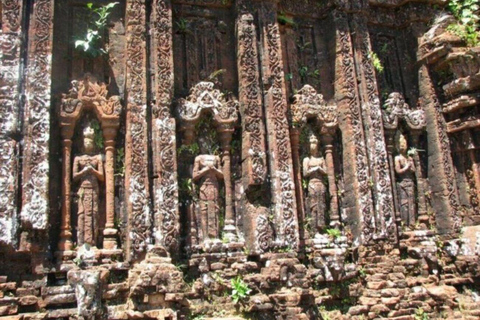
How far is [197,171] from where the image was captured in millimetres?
9820

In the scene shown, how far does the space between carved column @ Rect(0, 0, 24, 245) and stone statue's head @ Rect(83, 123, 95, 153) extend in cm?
120

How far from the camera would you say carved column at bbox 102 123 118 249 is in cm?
895

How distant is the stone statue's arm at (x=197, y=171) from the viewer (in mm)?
9758

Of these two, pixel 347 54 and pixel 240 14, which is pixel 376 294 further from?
pixel 240 14

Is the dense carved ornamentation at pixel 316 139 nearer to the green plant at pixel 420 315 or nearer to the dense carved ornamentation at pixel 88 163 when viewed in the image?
the green plant at pixel 420 315

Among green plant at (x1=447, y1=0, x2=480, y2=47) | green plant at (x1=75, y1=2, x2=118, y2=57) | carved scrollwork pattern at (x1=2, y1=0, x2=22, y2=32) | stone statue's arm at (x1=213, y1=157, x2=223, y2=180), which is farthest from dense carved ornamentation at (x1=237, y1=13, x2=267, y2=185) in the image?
green plant at (x1=447, y1=0, x2=480, y2=47)

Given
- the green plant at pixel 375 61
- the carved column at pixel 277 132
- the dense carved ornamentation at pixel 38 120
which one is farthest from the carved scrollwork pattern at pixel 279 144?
the dense carved ornamentation at pixel 38 120

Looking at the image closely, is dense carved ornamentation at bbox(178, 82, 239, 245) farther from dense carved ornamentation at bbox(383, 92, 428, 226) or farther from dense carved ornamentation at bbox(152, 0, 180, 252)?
dense carved ornamentation at bbox(383, 92, 428, 226)

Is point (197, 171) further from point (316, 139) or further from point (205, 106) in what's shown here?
point (316, 139)

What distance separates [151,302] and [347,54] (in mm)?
7052

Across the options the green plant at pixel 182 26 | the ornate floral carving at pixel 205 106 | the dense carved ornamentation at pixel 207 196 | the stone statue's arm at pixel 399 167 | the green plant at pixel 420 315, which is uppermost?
the green plant at pixel 182 26

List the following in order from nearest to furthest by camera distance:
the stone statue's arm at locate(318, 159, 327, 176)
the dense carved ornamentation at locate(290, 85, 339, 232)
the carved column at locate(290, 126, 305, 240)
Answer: the carved column at locate(290, 126, 305, 240) < the dense carved ornamentation at locate(290, 85, 339, 232) < the stone statue's arm at locate(318, 159, 327, 176)

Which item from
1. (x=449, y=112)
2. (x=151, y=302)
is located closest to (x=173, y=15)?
(x=151, y=302)

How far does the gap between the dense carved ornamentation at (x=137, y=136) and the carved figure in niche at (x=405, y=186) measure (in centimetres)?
597
